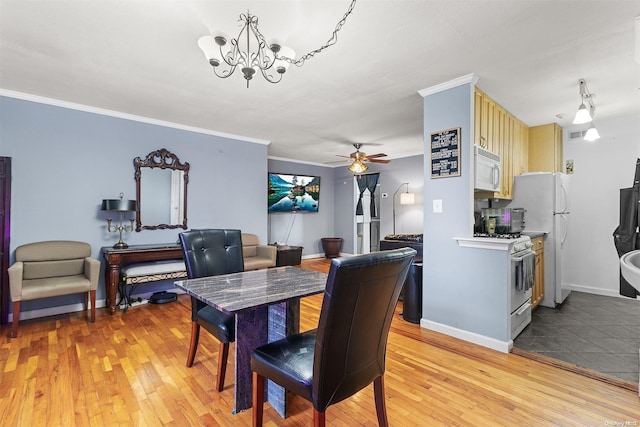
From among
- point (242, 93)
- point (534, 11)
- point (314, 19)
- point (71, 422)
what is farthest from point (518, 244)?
point (71, 422)

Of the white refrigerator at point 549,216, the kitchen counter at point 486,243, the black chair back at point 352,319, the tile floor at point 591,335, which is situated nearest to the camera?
the black chair back at point 352,319

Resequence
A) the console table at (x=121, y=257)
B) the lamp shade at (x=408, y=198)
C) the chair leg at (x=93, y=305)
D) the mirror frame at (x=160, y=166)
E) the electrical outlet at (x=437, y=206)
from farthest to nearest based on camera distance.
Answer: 1. the lamp shade at (x=408, y=198)
2. the mirror frame at (x=160, y=166)
3. the console table at (x=121, y=257)
4. the chair leg at (x=93, y=305)
5. the electrical outlet at (x=437, y=206)

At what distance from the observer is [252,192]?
5.10m

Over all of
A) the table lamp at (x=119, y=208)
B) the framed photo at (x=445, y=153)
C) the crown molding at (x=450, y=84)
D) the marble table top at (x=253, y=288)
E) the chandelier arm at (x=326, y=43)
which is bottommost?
the marble table top at (x=253, y=288)

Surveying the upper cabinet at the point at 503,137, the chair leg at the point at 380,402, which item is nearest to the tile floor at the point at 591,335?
the upper cabinet at the point at 503,137

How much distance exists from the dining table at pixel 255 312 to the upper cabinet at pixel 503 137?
2.27 meters

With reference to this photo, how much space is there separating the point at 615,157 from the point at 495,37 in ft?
10.9

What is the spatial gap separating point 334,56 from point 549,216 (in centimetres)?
324

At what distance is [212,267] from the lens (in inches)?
92.2

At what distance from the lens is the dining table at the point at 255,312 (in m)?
1.62

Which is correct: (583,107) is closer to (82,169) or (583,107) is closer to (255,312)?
(255,312)

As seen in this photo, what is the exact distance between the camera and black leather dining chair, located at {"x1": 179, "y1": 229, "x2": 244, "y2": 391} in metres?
1.92

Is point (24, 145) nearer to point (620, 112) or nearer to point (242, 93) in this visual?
point (242, 93)

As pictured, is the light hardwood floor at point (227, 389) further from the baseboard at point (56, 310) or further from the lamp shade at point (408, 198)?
the lamp shade at point (408, 198)
